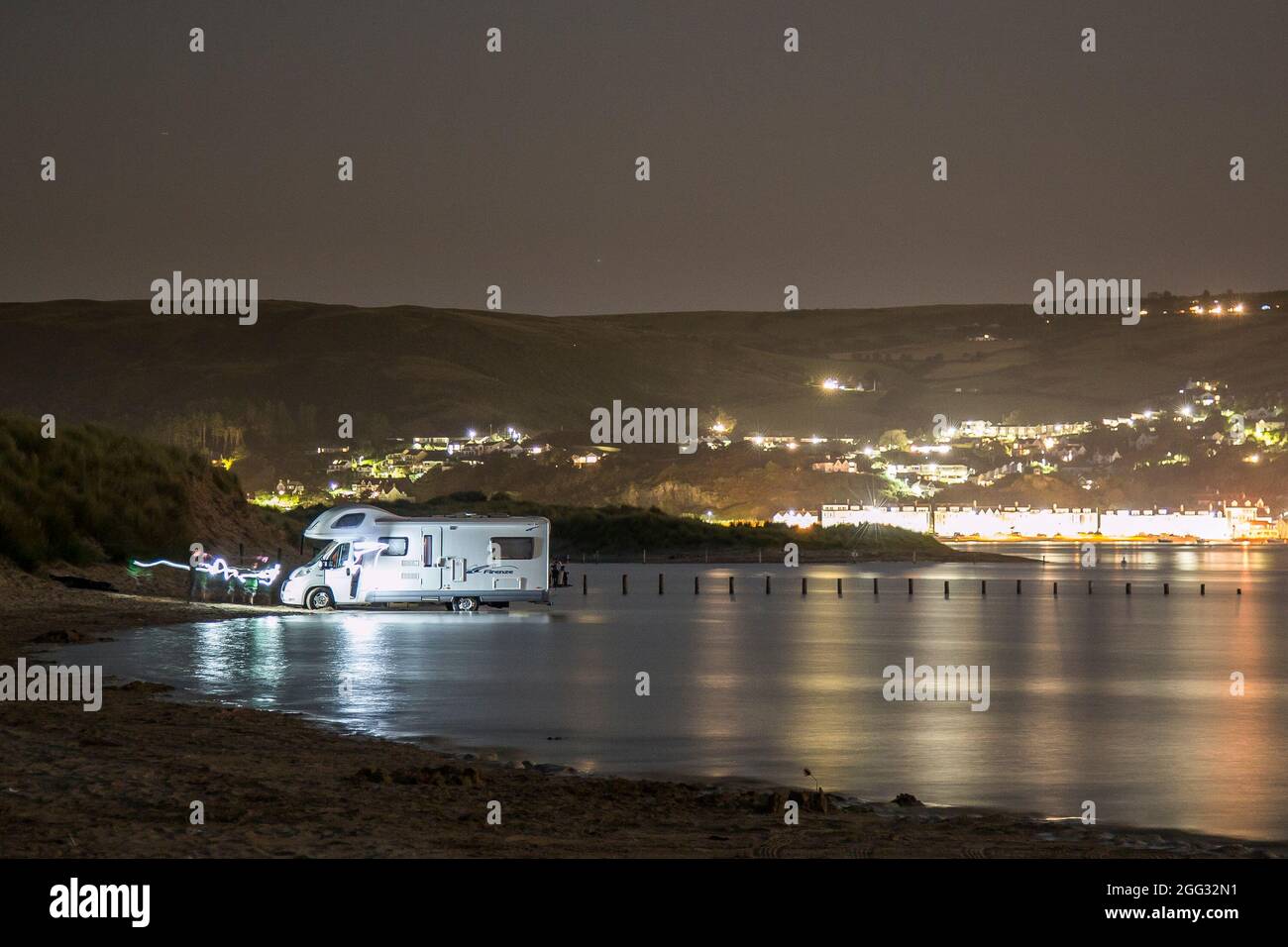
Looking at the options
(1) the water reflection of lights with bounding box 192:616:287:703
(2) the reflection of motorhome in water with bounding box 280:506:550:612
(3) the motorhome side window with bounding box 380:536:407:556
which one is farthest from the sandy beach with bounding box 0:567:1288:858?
(2) the reflection of motorhome in water with bounding box 280:506:550:612

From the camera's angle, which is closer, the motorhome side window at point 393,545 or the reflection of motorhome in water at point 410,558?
the motorhome side window at point 393,545

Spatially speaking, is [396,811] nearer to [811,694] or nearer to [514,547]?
[811,694]

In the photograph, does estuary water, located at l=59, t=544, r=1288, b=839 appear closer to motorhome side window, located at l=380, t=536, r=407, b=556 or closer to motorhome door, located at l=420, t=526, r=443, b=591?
motorhome door, located at l=420, t=526, r=443, b=591

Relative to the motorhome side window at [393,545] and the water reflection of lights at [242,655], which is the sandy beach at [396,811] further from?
the motorhome side window at [393,545]

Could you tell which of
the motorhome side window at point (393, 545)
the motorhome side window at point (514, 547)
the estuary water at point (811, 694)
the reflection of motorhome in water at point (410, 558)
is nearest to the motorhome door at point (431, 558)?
the reflection of motorhome in water at point (410, 558)

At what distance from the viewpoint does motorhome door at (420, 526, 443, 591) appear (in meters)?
42.5

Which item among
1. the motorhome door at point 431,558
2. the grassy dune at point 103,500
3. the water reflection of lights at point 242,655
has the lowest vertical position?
the water reflection of lights at point 242,655

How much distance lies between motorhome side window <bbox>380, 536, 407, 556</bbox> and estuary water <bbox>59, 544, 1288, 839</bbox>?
1.74m

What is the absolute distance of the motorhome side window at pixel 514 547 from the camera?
43094 millimetres

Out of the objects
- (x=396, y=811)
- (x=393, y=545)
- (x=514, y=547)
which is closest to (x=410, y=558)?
(x=393, y=545)

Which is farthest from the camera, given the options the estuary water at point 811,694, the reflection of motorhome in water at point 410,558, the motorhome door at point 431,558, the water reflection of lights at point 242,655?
the motorhome door at point 431,558

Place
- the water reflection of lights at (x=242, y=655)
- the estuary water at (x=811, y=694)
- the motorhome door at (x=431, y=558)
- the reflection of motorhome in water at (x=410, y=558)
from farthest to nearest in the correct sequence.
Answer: the motorhome door at (x=431, y=558) → the reflection of motorhome in water at (x=410, y=558) → the water reflection of lights at (x=242, y=655) → the estuary water at (x=811, y=694)

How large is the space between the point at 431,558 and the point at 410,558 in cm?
52
